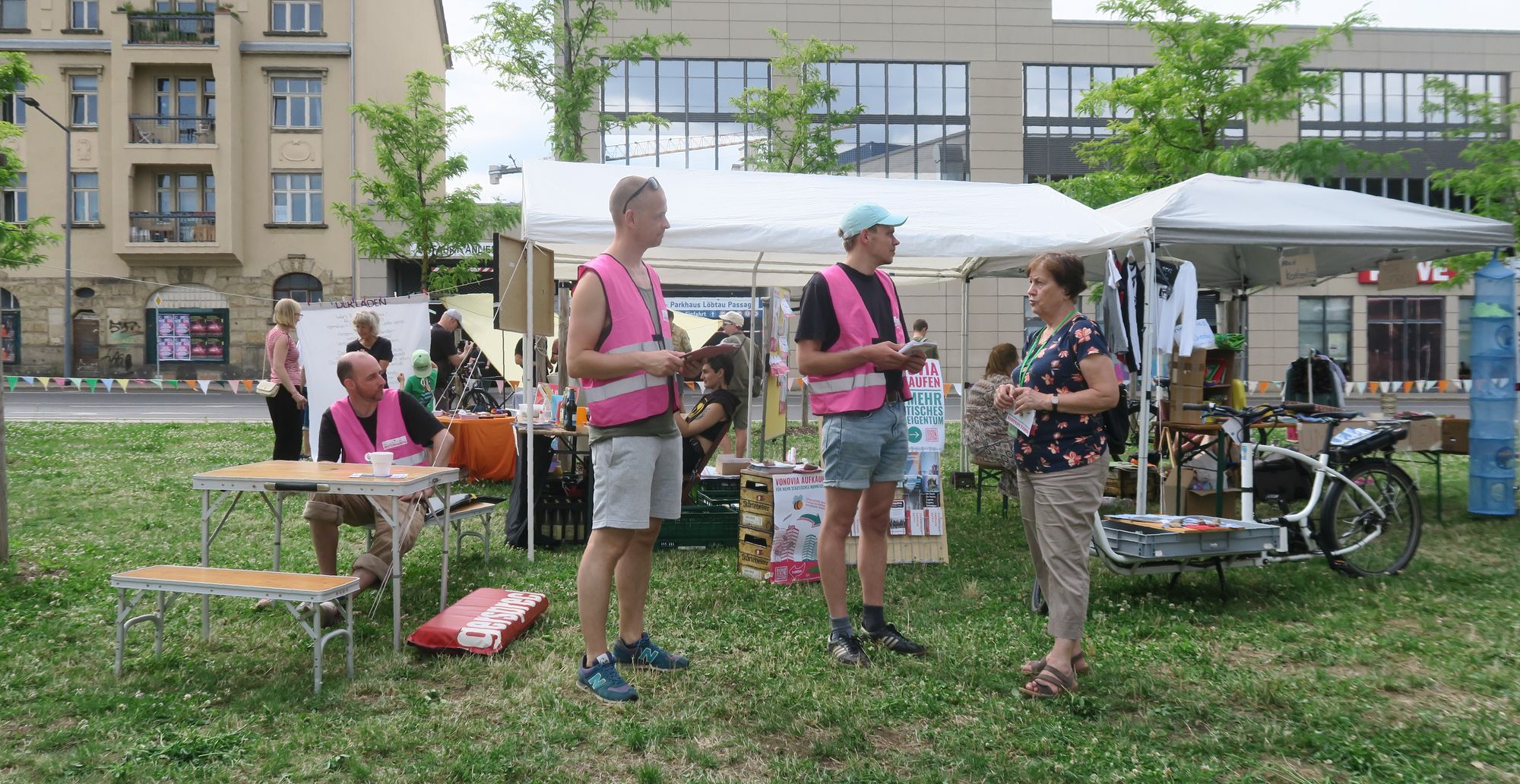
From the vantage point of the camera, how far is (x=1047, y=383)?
3924mm

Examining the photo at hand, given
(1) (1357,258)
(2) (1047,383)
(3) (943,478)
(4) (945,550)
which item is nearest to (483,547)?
(4) (945,550)

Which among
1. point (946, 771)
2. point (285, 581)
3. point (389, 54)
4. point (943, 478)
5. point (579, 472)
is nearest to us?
point (946, 771)

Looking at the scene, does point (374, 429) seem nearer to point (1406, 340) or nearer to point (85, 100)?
point (85, 100)

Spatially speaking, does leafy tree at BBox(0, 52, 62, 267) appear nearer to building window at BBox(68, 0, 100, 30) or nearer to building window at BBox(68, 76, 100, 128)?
building window at BBox(68, 76, 100, 128)

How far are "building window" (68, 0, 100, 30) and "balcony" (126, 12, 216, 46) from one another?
1.44 m

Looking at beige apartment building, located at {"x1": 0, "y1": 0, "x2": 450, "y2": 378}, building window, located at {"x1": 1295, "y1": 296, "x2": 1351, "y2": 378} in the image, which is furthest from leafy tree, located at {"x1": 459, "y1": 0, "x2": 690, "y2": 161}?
building window, located at {"x1": 1295, "y1": 296, "x2": 1351, "y2": 378}

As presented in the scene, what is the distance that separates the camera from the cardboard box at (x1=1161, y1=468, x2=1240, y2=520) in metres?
7.40

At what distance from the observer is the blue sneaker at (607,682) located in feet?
12.1

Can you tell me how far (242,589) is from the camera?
151 inches

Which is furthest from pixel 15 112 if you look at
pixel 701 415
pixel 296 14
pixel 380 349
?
pixel 701 415

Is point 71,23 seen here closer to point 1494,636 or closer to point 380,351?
point 380,351

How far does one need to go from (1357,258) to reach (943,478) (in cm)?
442

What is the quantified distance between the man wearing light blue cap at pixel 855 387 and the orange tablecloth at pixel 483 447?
20.5 feet

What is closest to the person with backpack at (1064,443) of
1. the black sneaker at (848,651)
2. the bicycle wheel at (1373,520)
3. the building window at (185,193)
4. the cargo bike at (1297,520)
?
the black sneaker at (848,651)
